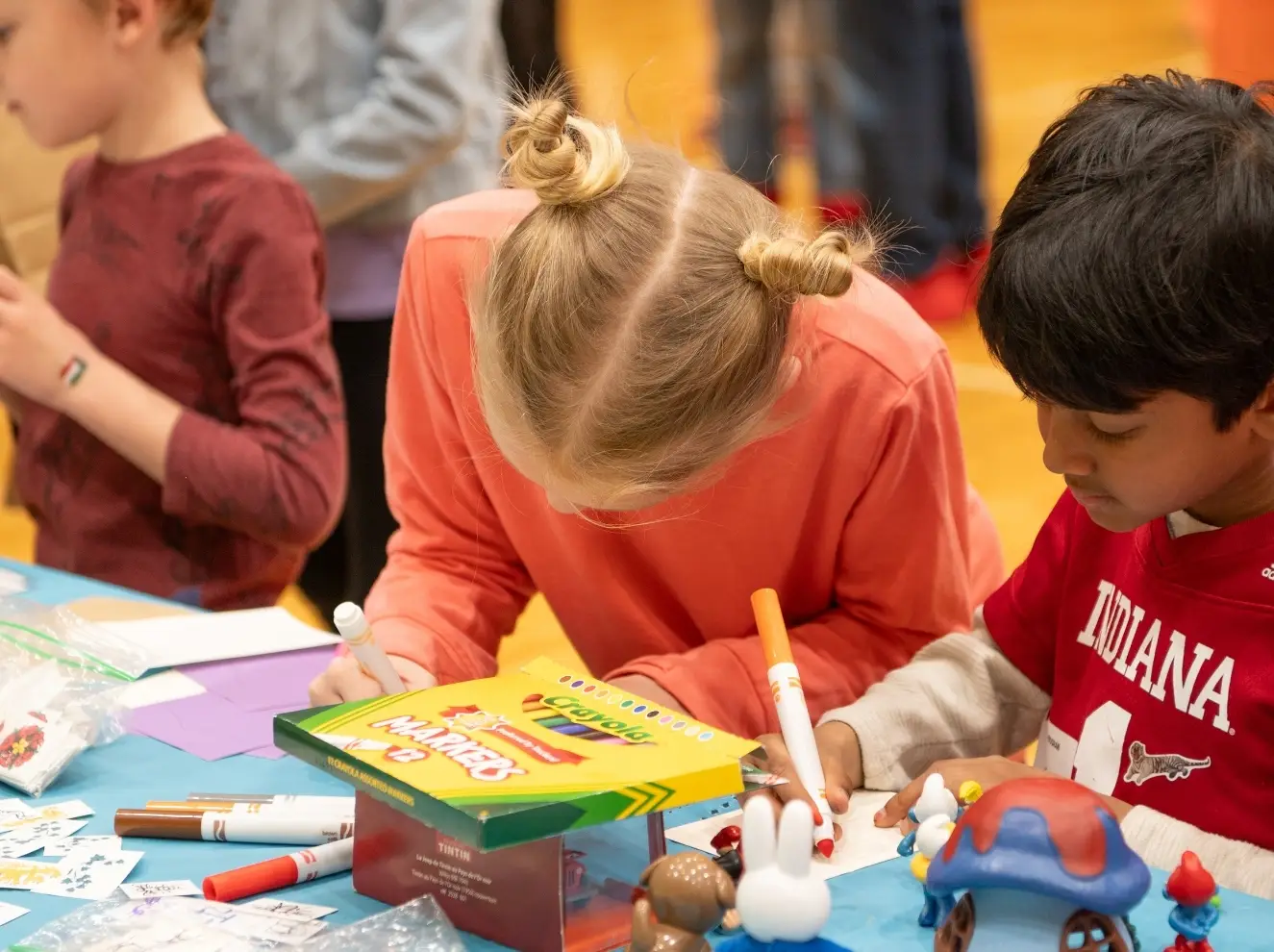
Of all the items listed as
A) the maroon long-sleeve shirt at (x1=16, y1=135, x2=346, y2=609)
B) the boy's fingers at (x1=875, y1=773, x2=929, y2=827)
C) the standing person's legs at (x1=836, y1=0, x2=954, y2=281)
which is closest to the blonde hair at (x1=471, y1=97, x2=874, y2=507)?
the boy's fingers at (x1=875, y1=773, x2=929, y2=827)

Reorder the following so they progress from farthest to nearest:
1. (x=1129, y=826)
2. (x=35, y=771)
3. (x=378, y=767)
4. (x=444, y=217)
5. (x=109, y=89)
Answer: (x=109, y=89), (x=444, y=217), (x=35, y=771), (x=1129, y=826), (x=378, y=767)

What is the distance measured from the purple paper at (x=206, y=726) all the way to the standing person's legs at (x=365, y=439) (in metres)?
0.71

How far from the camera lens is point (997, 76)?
5156 mm

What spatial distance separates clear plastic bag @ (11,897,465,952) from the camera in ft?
2.62

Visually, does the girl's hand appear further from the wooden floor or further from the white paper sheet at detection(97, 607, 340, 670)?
the wooden floor

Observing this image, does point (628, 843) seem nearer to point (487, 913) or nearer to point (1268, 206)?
point (487, 913)

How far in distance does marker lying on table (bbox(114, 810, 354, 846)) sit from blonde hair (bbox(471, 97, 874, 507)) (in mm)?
241

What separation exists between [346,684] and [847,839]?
34 cm

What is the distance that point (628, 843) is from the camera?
81cm

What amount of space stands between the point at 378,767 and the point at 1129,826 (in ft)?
1.31

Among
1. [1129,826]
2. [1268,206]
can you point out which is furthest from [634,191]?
[1129,826]

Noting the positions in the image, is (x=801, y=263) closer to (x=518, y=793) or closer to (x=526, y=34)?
(x=518, y=793)

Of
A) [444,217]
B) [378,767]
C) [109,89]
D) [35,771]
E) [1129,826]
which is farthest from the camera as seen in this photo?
[109,89]

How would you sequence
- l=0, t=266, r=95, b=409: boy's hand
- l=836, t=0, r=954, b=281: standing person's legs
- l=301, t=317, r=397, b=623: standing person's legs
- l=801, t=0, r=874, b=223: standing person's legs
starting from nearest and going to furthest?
l=0, t=266, r=95, b=409: boy's hand → l=301, t=317, r=397, b=623: standing person's legs → l=836, t=0, r=954, b=281: standing person's legs → l=801, t=0, r=874, b=223: standing person's legs
